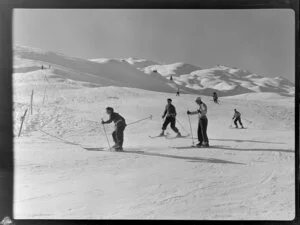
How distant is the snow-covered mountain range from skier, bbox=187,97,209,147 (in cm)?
29

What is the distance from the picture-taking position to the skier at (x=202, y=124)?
4384mm

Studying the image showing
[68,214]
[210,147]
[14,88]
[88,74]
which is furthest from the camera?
[88,74]

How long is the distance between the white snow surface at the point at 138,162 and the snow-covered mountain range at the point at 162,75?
0.22ft

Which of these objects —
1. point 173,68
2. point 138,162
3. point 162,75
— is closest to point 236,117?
point 173,68

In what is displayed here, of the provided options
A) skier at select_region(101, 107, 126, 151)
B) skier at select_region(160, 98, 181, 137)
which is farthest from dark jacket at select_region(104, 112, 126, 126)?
skier at select_region(160, 98, 181, 137)

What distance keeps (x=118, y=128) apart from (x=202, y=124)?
1.16 m

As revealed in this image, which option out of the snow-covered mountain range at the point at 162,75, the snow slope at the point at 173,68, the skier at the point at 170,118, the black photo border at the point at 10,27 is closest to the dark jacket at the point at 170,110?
the skier at the point at 170,118

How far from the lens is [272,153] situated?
14.2ft

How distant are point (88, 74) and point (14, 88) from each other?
1636mm

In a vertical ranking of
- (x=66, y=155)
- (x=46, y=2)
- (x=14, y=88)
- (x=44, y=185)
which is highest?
(x=46, y=2)

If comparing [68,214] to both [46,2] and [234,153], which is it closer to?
[234,153]

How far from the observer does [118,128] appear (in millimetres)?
4297

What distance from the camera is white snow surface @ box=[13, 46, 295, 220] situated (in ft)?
12.8

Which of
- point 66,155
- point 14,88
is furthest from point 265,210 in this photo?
point 14,88
